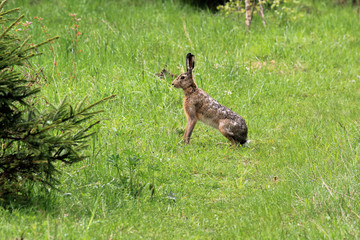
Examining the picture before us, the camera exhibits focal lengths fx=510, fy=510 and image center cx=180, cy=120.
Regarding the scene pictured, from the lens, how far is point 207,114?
8.23m

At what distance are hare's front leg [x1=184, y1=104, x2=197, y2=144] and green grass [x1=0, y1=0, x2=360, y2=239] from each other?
9.7 inches

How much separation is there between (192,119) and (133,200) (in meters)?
2.77

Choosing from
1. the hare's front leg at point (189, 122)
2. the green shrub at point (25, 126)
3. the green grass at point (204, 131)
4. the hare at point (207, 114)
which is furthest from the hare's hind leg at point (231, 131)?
the green shrub at point (25, 126)

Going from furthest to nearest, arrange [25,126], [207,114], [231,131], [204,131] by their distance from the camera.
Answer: [204,131] → [207,114] → [231,131] → [25,126]

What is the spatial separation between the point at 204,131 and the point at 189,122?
28.4 inches

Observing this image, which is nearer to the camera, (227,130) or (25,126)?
(25,126)

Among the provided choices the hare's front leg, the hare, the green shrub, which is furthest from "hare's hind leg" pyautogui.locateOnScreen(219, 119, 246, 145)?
the green shrub

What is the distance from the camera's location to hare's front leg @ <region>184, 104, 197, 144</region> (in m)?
8.13

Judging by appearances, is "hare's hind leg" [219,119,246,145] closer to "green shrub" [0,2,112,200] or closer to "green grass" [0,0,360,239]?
"green grass" [0,0,360,239]

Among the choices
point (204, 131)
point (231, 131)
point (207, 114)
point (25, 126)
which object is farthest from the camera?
point (204, 131)

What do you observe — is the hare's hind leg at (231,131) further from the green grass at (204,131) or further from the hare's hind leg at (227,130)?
the green grass at (204,131)

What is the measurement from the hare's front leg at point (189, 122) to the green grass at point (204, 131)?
0.25 m

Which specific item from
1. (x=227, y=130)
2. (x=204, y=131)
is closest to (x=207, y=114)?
(x=227, y=130)

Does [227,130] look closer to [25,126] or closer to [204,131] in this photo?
[204,131]
